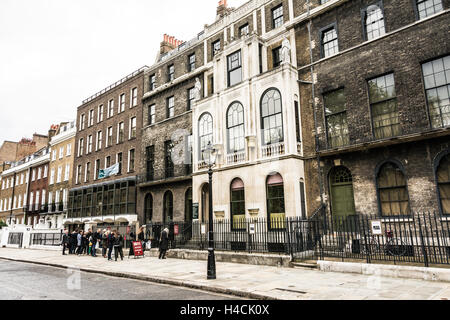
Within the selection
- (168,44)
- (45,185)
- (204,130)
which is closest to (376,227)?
(204,130)

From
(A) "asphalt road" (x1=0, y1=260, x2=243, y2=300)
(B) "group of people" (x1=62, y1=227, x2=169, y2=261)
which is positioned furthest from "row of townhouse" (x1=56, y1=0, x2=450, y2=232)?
(A) "asphalt road" (x1=0, y1=260, x2=243, y2=300)

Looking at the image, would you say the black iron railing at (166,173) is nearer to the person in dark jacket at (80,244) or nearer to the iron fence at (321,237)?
the iron fence at (321,237)

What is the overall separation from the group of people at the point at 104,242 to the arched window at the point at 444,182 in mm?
12994

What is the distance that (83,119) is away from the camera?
37.2 m

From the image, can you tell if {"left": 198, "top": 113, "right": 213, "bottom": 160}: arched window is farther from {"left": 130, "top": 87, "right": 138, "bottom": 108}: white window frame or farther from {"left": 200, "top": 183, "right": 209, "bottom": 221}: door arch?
{"left": 130, "top": 87, "right": 138, "bottom": 108}: white window frame

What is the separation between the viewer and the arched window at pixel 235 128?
61.3 feet

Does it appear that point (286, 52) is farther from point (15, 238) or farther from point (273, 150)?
point (15, 238)

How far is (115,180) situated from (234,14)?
1786 centimetres

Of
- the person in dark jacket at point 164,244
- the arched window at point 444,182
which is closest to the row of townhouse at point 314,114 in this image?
the arched window at point 444,182

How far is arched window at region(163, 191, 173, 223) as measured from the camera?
24.9 metres

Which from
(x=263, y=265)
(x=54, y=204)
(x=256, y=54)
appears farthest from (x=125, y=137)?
(x=263, y=265)

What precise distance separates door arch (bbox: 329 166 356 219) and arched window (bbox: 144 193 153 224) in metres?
16.0

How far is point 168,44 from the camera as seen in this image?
29766mm
